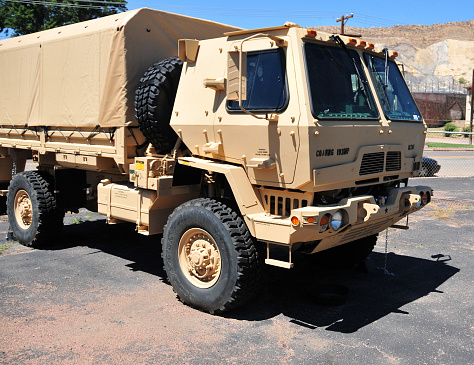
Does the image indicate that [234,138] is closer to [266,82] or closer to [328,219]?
[266,82]

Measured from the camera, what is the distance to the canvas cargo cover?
658cm

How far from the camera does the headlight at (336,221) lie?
4.94m

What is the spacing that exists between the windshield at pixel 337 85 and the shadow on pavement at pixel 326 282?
205cm

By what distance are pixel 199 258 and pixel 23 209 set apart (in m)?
4.20

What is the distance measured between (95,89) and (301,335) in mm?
4099

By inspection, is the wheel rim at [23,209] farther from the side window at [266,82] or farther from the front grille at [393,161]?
the front grille at [393,161]

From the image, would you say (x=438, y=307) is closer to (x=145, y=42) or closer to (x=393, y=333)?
(x=393, y=333)

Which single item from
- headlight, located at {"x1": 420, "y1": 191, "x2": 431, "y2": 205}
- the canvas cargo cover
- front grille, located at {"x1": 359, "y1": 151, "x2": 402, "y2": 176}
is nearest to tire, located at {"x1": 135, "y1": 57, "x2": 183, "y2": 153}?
the canvas cargo cover

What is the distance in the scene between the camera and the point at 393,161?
18.9 feet

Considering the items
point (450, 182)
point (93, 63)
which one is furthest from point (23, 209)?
point (450, 182)

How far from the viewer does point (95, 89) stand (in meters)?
6.93

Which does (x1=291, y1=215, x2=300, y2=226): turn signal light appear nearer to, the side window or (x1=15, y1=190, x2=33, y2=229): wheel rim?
the side window

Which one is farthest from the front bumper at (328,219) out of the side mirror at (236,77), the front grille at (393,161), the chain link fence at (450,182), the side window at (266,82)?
the chain link fence at (450,182)

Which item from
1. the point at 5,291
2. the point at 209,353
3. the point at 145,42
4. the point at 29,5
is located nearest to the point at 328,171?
the point at 209,353
